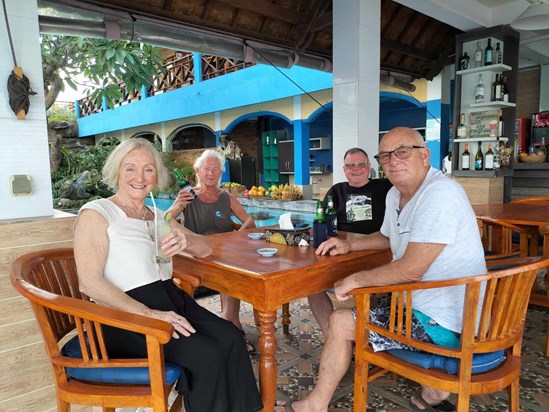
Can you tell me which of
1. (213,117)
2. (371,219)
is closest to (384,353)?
(371,219)

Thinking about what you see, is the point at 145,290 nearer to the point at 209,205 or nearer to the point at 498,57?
the point at 209,205

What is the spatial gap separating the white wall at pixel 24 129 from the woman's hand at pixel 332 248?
145cm

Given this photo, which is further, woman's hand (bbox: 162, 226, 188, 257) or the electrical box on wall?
the electrical box on wall

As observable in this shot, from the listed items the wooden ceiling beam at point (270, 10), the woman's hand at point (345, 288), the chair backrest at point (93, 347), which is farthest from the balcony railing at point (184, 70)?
the chair backrest at point (93, 347)

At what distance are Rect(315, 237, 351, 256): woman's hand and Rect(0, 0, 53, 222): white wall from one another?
145cm

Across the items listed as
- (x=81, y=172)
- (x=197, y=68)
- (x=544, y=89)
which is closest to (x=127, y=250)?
(x=544, y=89)

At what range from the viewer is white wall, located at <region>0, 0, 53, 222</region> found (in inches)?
75.4

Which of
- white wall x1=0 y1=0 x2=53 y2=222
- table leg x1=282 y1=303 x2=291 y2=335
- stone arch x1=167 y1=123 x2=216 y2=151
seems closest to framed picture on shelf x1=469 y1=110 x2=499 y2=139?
table leg x1=282 y1=303 x2=291 y2=335

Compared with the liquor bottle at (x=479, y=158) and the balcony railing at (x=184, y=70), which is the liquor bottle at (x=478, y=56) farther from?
the balcony railing at (x=184, y=70)

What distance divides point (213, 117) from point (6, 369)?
11994 millimetres

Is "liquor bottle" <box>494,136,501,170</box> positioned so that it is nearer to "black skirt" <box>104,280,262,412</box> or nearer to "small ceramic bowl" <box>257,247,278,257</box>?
"small ceramic bowl" <box>257,247,278,257</box>

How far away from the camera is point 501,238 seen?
306 cm

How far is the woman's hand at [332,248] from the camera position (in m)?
1.84

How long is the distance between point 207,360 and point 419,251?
2.89 feet
